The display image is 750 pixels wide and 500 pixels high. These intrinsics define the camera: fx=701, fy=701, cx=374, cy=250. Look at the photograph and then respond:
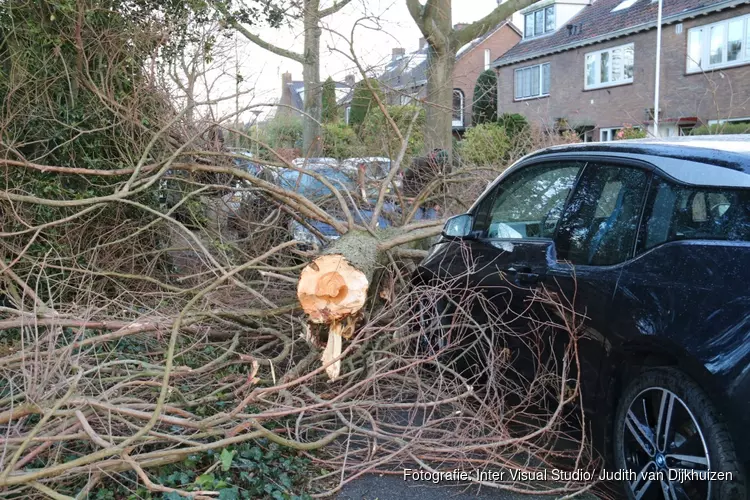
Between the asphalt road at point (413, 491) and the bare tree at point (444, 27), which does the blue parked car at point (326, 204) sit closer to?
the asphalt road at point (413, 491)

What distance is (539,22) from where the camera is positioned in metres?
36.9

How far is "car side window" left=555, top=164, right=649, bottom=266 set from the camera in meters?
3.57

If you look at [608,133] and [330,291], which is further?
[608,133]

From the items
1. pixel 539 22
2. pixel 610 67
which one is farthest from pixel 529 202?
pixel 539 22

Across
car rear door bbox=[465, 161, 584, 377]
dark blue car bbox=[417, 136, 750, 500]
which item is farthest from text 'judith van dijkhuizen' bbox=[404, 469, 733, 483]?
car rear door bbox=[465, 161, 584, 377]

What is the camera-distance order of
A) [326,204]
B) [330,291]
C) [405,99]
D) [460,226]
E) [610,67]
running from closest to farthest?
1. [330,291]
2. [460,226]
3. [326,204]
4. [405,99]
5. [610,67]

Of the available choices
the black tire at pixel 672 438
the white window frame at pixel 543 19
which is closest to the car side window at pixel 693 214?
the black tire at pixel 672 438

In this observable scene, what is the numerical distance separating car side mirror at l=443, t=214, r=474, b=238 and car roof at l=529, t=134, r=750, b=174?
3.53 feet

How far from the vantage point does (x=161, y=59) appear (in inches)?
305

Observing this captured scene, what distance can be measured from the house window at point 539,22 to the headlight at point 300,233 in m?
31.8

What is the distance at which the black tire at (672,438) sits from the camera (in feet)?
9.21

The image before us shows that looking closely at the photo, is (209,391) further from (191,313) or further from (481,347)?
(481,347)

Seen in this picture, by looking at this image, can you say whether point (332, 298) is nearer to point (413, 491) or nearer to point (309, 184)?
point (413, 491)

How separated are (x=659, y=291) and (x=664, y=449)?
705mm
